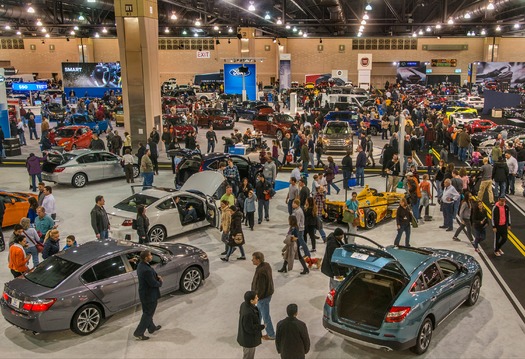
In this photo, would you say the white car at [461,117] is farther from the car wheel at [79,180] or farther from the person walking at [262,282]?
the person walking at [262,282]

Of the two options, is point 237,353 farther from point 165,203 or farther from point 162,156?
point 162,156

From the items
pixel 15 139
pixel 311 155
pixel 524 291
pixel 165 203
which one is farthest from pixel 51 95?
pixel 524 291

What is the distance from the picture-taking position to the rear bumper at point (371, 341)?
7.34 m

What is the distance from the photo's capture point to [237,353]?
26.2 feet

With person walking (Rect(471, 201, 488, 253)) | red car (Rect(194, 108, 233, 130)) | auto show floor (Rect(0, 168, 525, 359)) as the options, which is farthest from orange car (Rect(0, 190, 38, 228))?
red car (Rect(194, 108, 233, 130))

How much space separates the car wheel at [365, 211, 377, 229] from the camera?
1409cm

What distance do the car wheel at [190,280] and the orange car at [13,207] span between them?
21.9ft

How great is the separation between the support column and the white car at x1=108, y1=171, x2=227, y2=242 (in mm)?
11525

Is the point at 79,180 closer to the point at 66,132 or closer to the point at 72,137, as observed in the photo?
the point at 72,137

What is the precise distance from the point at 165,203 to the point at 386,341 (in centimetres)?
738

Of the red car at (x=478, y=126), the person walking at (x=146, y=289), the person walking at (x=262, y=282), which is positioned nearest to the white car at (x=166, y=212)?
the person walking at (x=146, y=289)

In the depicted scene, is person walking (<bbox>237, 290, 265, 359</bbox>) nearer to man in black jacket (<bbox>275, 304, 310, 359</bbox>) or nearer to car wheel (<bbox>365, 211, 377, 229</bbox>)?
man in black jacket (<bbox>275, 304, 310, 359</bbox>)

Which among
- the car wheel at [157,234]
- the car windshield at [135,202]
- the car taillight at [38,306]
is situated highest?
the car windshield at [135,202]

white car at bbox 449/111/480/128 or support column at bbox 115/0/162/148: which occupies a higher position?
support column at bbox 115/0/162/148
